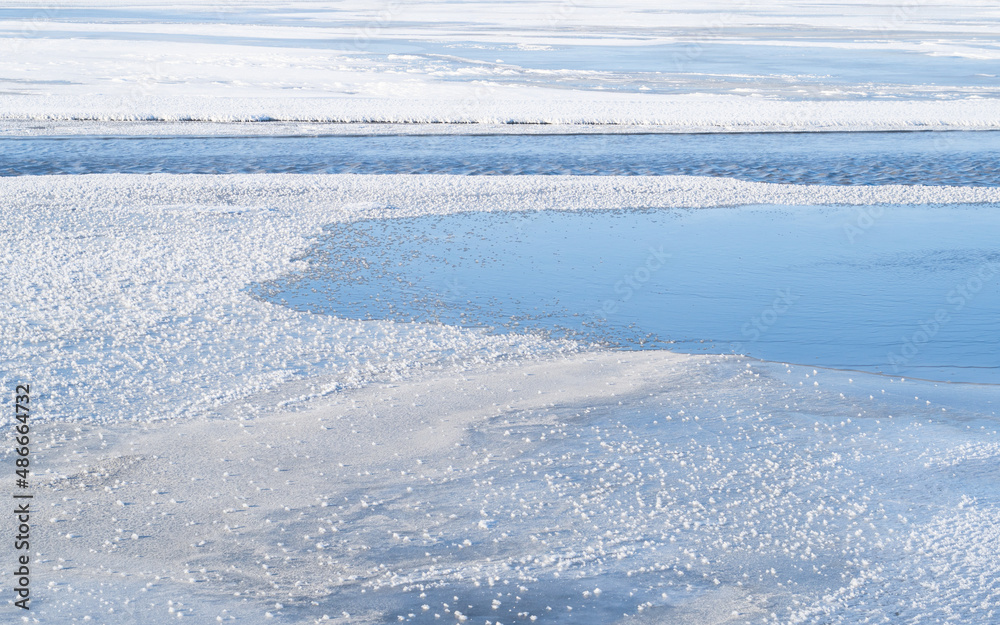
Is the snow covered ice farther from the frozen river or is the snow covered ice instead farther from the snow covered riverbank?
the frozen river

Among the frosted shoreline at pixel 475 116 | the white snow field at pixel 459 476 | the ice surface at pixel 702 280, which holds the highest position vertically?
the frosted shoreline at pixel 475 116

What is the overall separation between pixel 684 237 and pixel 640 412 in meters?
4.01

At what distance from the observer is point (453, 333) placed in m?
5.65

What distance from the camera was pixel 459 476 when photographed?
12.7ft

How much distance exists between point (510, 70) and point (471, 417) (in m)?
17.7

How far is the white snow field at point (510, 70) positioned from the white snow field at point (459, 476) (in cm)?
1017

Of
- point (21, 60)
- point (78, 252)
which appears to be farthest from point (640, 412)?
point (21, 60)

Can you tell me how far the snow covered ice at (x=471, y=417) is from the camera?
124 inches

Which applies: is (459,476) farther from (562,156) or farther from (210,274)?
(562,156)

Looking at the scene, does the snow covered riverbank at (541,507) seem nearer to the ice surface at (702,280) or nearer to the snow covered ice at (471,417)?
the snow covered ice at (471,417)

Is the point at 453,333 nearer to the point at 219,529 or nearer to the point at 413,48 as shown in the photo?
the point at 219,529

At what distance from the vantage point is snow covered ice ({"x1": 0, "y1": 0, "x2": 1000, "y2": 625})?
3148 mm

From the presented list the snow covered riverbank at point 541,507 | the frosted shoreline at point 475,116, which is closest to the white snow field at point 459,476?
the snow covered riverbank at point 541,507

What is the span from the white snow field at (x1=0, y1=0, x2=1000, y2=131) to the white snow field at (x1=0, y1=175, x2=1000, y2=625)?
10171 mm
